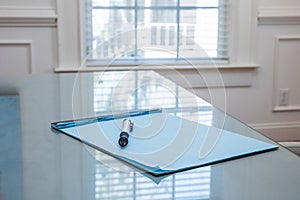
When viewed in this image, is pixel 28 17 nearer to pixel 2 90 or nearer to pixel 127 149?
pixel 2 90

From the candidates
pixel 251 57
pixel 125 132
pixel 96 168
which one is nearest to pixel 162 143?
pixel 125 132

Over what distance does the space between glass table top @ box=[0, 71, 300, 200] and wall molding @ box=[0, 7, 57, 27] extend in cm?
144

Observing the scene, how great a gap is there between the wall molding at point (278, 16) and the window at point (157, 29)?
9.2 inches

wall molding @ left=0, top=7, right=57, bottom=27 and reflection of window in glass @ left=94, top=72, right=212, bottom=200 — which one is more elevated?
wall molding @ left=0, top=7, right=57, bottom=27

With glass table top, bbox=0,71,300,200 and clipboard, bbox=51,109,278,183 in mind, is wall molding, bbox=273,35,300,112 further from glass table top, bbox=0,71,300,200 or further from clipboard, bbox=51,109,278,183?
clipboard, bbox=51,109,278,183

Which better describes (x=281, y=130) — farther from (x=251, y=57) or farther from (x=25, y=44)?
(x=25, y=44)

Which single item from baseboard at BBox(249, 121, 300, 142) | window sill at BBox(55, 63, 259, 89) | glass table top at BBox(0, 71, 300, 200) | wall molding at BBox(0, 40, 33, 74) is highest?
wall molding at BBox(0, 40, 33, 74)

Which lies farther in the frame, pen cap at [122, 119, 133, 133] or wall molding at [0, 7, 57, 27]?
wall molding at [0, 7, 57, 27]

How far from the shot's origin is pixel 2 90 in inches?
56.8

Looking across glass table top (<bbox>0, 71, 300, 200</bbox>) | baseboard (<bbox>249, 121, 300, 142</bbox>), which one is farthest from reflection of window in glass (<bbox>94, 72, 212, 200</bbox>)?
baseboard (<bbox>249, 121, 300, 142</bbox>)

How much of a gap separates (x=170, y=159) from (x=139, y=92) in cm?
70

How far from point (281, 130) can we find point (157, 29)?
3.76 feet

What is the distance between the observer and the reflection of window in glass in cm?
65

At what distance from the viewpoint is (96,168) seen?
76 centimetres
